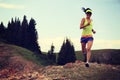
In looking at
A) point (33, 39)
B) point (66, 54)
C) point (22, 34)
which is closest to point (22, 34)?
point (22, 34)

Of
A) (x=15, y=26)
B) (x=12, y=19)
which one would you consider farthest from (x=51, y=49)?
(x=12, y=19)

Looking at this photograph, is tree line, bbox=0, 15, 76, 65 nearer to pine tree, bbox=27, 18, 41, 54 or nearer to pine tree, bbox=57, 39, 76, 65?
pine tree, bbox=27, 18, 41, 54

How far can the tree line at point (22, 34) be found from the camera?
311ft

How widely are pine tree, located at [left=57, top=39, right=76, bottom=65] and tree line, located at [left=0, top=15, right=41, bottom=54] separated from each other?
18612mm

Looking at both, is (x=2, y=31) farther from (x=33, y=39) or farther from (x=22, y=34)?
(x=33, y=39)

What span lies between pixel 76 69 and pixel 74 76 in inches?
64.3

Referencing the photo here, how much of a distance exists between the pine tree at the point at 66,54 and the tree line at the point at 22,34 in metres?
18.6

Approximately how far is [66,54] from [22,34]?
28943mm

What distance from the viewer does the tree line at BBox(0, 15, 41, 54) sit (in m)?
94.9

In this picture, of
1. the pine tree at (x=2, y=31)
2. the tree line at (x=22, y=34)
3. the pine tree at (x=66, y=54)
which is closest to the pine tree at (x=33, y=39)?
the tree line at (x=22, y=34)

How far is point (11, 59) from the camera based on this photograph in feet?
191

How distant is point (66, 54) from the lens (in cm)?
7288

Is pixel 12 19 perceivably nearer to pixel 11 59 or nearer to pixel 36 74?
pixel 11 59

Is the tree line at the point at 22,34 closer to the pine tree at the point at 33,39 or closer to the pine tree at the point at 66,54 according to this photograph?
the pine tree at the point at 33,39
